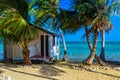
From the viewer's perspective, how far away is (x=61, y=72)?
18.3m

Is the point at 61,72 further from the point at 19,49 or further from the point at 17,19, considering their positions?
the point at 19,49

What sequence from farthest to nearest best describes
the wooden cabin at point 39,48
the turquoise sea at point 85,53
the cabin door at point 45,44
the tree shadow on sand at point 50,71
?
the turquoise sea at point 85,53
the cabin door at point 45,44
the wooden cabin at point 39,48
the tree shadow on sand at point 50,71

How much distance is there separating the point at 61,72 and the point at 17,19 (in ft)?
13.6

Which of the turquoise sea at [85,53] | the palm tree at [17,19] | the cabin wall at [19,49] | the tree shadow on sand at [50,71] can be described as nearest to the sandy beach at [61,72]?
the tree shadow on sand at [50,71]

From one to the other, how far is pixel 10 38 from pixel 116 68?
674cm

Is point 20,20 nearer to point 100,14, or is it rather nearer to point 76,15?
point 76,15

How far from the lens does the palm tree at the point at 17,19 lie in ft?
63.6

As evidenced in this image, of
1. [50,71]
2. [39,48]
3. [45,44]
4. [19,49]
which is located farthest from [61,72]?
[39,48]

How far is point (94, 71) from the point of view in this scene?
61.8ft

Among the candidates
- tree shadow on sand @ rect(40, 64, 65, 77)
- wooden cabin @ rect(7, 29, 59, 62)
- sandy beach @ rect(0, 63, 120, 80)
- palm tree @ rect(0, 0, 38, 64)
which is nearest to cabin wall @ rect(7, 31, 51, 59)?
wooden cabin @ rect(7, 29, 59, 62)

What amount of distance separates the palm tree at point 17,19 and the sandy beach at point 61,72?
2.02m

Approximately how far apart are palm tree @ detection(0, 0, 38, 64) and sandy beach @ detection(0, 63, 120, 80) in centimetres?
202

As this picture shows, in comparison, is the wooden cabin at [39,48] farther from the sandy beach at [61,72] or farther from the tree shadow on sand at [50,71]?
the sandy beach at [61,72]

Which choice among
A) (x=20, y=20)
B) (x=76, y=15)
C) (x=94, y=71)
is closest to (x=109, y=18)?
(x=76, y=15)
